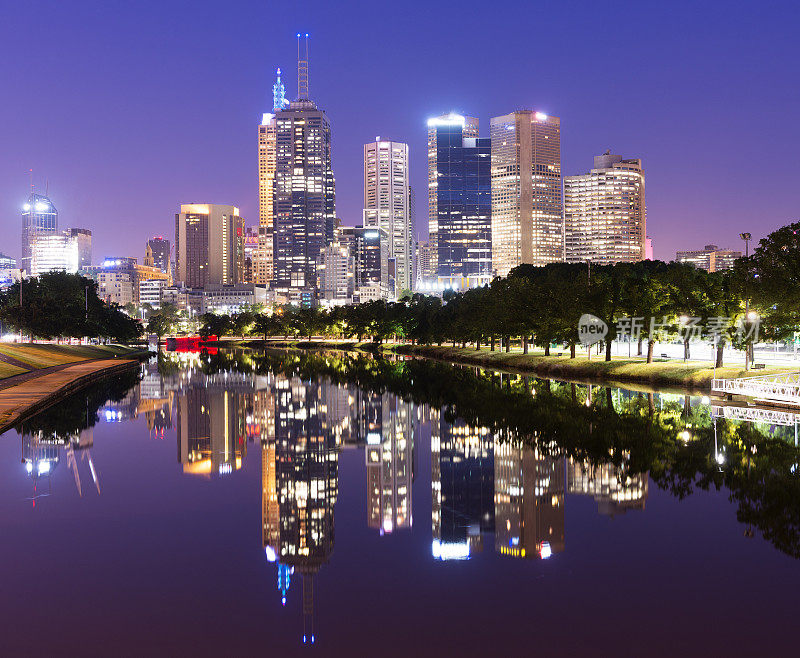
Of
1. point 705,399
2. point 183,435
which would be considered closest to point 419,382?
point 705,399

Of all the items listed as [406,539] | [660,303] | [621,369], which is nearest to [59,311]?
[621,369]

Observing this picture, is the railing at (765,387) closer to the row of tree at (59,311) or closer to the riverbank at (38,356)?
the riverbank at (38,356)

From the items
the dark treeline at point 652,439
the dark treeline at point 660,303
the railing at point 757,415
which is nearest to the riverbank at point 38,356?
the dark treeline at point 652,439

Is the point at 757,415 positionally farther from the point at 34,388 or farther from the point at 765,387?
the point at 34,388

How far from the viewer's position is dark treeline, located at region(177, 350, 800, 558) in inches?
746

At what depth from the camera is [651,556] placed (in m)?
14.7

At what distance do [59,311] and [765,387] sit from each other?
290 feet

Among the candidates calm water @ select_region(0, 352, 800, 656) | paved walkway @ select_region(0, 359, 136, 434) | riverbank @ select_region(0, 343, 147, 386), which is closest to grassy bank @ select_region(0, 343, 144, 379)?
riverbank @ select_region(0, 343, 147, 386)

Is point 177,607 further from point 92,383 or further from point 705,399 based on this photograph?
point 92,383

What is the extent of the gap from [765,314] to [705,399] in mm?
10371

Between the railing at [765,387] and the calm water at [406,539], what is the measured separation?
16.2 ft

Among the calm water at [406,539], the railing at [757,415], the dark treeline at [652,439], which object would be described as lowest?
the calm water at [406,539]

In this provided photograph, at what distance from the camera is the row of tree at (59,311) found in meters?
95.5

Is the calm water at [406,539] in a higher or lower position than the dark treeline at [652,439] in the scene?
lower
